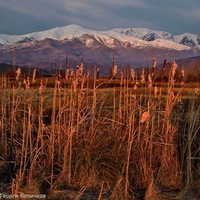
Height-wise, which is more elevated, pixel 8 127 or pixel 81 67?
pixel 81 67

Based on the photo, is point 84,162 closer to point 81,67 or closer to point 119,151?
point 119,151

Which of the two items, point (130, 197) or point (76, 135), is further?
point (76, 135)

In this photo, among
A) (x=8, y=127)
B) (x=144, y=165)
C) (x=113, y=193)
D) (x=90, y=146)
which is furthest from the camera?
(x=8, y=127)

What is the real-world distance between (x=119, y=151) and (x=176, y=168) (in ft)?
2.27

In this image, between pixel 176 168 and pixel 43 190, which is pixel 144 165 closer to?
pixel 176 168

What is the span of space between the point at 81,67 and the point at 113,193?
5.56 feet

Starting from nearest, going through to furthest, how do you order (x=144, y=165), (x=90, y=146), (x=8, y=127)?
(x=144, y=165) → (x=90, y=146) → (x=8, y=127)

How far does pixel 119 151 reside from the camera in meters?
4.46

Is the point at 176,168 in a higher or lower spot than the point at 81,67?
lower

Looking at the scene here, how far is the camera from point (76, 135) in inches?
186

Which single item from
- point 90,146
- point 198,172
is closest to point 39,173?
point 90,146

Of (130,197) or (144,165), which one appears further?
(144,165)

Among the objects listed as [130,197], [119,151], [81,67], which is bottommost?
[130,197]

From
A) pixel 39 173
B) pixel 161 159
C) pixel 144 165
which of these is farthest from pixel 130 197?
pixel 39 173
